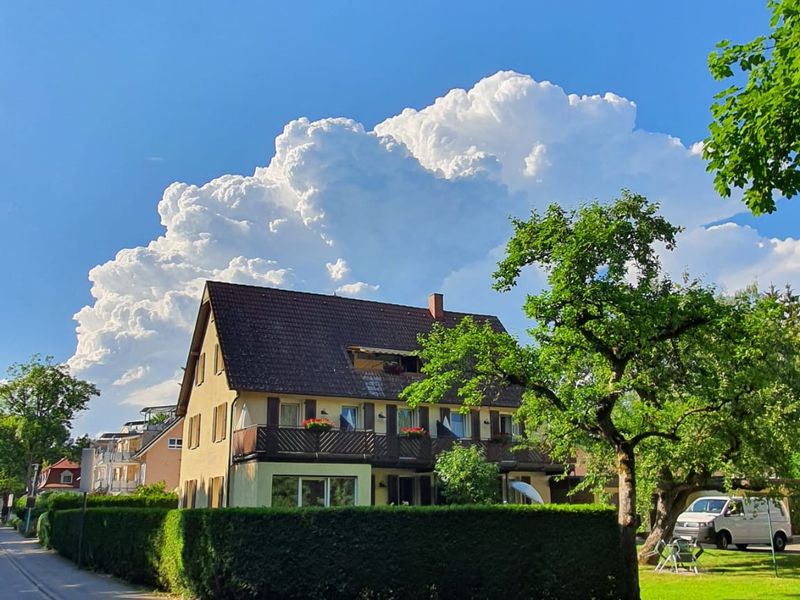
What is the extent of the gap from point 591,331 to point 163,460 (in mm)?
51766

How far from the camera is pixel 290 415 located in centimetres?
3108

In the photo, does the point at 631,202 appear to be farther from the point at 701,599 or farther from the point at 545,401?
the point at 701,599

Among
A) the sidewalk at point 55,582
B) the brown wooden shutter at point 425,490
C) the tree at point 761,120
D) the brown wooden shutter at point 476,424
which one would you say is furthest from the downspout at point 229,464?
the tree at point 761,120

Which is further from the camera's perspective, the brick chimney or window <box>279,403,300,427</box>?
the brick chimney

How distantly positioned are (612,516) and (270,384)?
17.9 meters

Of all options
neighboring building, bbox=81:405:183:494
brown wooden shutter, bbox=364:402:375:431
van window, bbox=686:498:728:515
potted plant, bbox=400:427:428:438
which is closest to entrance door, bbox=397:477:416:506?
potted plant, bbox=400:427:428:438

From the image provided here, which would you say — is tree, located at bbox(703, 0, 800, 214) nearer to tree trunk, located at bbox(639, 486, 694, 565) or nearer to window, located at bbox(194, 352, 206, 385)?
tree trunk, located at bbox(639, 486, 694, 565)

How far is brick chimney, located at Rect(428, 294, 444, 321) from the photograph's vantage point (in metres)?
38.9

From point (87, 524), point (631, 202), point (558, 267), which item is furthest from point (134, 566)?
point (631, 202)

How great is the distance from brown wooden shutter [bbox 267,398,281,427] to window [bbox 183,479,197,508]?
726 centimetres

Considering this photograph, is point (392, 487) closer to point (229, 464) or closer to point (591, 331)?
point (229, 464)

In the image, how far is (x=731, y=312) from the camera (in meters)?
14.5

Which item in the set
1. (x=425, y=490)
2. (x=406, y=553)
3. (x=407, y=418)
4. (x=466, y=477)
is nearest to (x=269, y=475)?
(x=466, y=477)

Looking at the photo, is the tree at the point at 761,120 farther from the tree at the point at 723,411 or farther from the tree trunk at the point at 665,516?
the tree trunk at the point at 665,516
